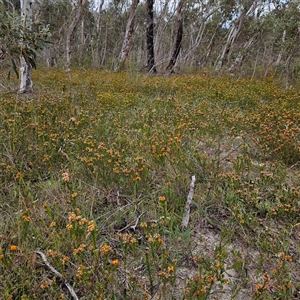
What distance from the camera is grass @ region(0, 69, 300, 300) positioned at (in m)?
1.61

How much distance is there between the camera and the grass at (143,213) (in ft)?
5.27

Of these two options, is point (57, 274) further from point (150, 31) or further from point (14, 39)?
point (150, 31)

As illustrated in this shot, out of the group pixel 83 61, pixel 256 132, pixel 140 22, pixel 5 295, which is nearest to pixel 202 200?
pixel 5 295

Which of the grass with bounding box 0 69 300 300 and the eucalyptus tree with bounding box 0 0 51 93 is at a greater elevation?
the eucalyptus tree with bounding box 0 0 51 93

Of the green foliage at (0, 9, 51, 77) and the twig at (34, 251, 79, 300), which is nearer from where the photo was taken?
the twig at (34, 251, 79, 300)

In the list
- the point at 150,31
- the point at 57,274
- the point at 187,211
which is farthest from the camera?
the point at 150,31

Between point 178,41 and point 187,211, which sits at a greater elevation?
point 178,41

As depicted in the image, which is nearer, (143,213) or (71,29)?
(143,213)

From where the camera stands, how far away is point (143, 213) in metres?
2.26

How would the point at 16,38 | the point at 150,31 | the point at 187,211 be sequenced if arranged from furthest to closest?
the point at 150,31, the point at 16,38, the point at 187,211

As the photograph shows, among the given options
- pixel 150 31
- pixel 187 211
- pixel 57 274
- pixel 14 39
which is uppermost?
pixel 150 31

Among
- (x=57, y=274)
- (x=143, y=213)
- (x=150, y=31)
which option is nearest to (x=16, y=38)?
(x=143, y=213)

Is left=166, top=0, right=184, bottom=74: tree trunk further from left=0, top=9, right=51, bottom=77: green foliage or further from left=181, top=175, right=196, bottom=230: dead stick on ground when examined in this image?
left=181, top=175, right=196, bottom=230: dead stick on ground

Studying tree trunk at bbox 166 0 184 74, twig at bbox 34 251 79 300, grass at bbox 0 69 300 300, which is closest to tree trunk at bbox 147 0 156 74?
tree trunk at bbox 166 0 184 74
